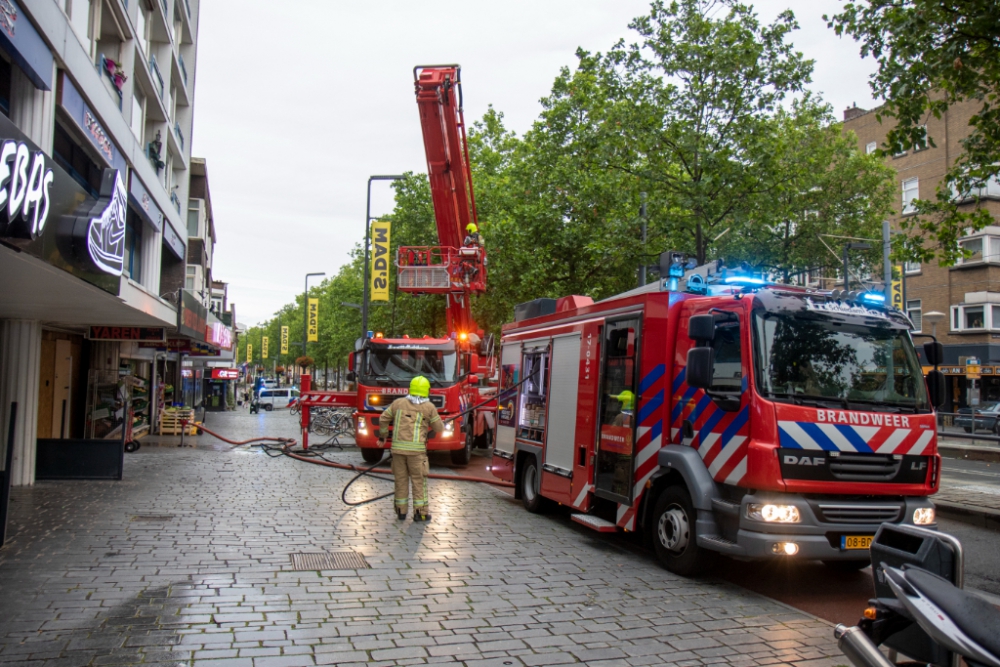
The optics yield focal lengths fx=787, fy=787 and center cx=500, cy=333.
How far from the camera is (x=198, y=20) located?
26.5m

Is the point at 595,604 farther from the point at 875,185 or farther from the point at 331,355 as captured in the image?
the point at 331,355

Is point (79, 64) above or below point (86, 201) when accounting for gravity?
above

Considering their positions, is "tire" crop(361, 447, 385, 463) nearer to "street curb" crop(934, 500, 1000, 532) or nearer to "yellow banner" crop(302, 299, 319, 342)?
"street curb" crop(934, 500, 1000, 532)

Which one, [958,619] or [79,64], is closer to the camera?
[958,619]

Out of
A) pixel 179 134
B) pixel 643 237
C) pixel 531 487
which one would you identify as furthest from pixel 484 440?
pixel 179 134

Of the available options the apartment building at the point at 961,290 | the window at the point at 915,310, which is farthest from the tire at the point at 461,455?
the window at the point at 915,310

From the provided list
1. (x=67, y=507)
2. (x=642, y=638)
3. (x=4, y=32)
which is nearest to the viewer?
(x=642, y=638)

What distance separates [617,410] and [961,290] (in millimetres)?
35311

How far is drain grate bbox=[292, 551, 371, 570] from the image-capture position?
7.04 m

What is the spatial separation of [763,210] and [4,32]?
38.5 ft

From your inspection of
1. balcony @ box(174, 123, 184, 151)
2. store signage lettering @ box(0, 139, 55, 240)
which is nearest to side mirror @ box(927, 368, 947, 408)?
store signage lettering @ box(0, 139, 55, 240)

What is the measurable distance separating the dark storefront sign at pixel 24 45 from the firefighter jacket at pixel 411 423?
222 inches

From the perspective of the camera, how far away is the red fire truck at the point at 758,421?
645 cm

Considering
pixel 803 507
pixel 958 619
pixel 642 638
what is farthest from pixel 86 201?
pixel 958 619
